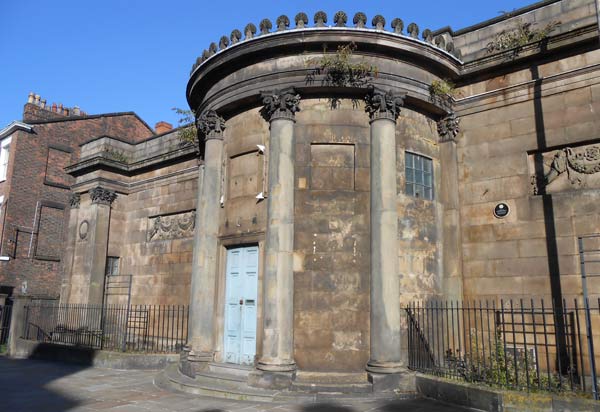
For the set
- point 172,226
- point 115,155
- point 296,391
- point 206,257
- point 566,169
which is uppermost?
point 115,155

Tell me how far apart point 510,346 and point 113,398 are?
8162 mm

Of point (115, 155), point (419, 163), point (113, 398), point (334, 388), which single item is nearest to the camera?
point (334, 388)

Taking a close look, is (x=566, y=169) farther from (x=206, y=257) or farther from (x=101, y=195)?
(x=101, y=195)

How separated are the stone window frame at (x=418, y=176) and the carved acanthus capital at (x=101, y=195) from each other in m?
12.0

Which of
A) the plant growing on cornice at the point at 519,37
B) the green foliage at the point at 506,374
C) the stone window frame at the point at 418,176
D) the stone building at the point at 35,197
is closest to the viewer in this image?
the green foliage at the point at 506,374

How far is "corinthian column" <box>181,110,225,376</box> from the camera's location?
10.9 m

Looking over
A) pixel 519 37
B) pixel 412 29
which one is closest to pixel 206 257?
pixel 412 29

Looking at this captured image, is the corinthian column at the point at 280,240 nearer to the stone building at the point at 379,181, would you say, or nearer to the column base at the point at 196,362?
the stone building at the point at 379,181

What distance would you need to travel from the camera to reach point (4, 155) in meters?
24.9

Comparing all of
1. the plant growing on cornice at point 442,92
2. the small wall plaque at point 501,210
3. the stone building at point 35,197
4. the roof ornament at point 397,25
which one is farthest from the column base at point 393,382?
the stone building at point 35,197

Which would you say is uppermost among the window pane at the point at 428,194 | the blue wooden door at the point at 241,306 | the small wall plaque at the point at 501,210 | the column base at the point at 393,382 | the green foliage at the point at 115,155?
the green foliage at the point at 115,155

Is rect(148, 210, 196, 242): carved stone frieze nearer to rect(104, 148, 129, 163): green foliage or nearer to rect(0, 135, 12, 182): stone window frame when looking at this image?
rect(104, 148, 129, 163): green foliage

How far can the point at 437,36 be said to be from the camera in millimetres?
12062

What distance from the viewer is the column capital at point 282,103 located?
10.4 metres
